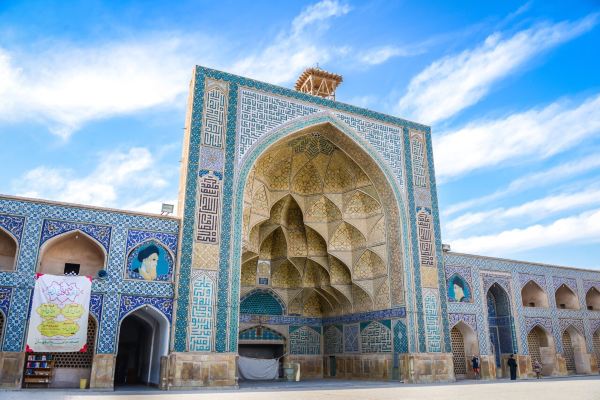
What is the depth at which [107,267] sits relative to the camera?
938 centimetres

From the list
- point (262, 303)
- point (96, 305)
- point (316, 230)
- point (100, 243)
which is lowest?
point (96, 305)

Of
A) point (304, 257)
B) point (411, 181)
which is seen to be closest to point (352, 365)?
point (304, 257)

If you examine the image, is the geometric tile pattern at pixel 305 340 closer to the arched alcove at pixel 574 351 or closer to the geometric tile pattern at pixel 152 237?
the geometric tile pattern at pixel 152 237

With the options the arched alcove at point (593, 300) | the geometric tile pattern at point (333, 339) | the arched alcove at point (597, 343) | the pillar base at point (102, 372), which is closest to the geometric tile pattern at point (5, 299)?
the pillar base at point (102, 372)

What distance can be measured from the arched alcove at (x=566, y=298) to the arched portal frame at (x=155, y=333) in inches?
492

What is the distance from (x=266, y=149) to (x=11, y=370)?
258 inches

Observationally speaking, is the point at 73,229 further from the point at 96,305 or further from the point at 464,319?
the point at 464,319

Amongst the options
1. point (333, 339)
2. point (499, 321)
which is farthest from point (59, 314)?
point (499, 321)

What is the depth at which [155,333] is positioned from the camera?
1061cm

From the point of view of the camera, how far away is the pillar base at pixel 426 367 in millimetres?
11422

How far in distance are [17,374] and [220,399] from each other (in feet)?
13.8

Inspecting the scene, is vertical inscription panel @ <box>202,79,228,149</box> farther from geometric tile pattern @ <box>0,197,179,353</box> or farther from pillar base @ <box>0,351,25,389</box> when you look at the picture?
pillar base @ <box>0,351,25,389</box>

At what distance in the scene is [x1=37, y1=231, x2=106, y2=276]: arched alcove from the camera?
31.5 ft

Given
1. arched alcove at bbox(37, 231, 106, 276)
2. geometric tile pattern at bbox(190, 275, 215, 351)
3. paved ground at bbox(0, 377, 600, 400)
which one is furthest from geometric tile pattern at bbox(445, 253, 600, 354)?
arched alcove at bbox(37, 231, 106, 276)
